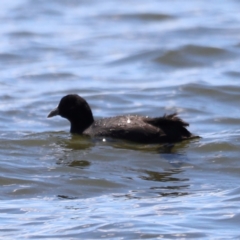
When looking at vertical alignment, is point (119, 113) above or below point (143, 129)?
below

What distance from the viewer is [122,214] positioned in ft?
28.1

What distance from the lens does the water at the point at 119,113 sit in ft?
28.0

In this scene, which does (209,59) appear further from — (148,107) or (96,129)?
(96,129)

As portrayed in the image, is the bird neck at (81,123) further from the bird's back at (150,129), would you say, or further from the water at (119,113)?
the bird's back at (150,129)

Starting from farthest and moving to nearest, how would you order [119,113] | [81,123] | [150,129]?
[119,113] < [81,123] < [150,129]

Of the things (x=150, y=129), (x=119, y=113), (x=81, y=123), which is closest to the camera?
(x=150, y=129)

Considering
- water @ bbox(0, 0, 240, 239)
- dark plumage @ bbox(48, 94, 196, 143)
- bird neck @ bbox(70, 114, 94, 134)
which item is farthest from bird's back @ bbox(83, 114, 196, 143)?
bird neck @ bbox(70, 114, 94, 134)

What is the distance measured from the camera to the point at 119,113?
576 inches

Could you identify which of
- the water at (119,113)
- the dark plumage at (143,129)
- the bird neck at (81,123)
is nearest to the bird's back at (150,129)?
the dark plumage at (143,129)

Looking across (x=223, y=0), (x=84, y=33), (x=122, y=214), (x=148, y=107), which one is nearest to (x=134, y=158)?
(x=122, y=214)

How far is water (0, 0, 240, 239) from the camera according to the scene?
8.52 meters

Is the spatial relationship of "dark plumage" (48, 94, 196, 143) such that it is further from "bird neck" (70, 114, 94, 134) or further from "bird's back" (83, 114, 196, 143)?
"bird neck" (70, 114, 94, 134)

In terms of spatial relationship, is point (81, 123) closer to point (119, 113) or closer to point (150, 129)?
point (150, 129)

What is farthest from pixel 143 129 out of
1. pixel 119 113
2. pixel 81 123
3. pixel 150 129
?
pixel 119 113
